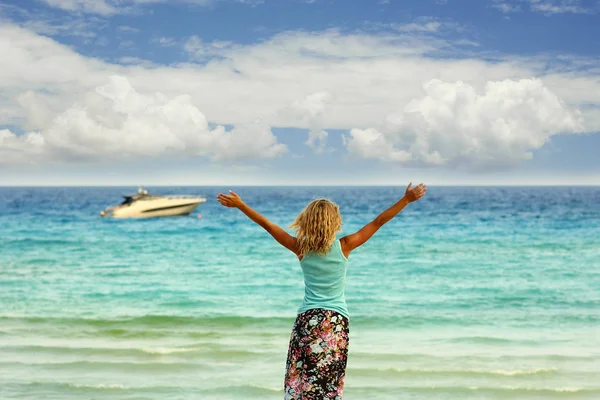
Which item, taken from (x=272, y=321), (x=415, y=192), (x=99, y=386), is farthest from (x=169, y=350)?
(x=415, y=192)

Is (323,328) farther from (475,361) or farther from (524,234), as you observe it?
(524,234)

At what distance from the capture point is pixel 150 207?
44750 mm

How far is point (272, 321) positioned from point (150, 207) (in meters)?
34.1

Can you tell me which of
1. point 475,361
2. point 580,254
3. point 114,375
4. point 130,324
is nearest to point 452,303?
point 475,361

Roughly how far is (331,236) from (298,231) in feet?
0.69

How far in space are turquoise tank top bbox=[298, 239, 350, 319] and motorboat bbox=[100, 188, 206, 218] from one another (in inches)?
1626

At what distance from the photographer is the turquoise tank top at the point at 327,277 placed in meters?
4.05

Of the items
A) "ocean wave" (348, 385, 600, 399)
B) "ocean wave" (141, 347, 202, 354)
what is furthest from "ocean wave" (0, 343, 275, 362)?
"ocean wave" (348, 385, 600, 399)

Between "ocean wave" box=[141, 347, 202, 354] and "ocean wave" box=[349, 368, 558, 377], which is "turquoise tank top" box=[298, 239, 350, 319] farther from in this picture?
"ocean wave" box=[141, 347, 202, 354]

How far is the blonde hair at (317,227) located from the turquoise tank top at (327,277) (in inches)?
1.8

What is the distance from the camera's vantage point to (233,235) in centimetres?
3039

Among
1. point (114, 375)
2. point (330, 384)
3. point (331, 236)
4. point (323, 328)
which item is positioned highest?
point (331, 236)

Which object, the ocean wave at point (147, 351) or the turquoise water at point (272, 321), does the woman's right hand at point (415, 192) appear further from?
the ocean wave at point (147, 351)

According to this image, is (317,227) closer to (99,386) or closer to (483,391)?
(483,391)
